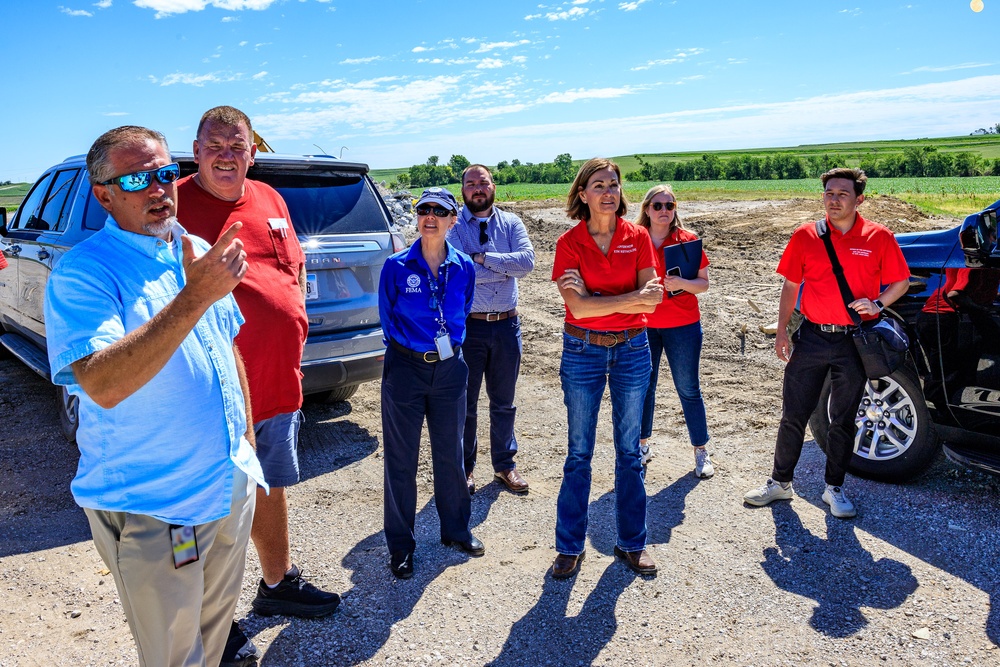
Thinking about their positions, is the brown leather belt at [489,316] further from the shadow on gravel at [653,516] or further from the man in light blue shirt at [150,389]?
the man in light blue shirt at [150,389]

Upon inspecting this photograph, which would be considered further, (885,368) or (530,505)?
Answer: (530,505)

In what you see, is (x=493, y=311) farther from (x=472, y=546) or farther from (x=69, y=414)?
(x=69, y=414)

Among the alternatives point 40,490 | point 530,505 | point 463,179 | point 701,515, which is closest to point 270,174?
point 463,179

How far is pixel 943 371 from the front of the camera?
14.0 feet

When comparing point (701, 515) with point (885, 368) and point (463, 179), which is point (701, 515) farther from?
point (463, 179)

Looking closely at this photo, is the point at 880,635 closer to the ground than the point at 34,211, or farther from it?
closer to the ground

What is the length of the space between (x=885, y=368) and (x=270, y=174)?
4162 millimetres

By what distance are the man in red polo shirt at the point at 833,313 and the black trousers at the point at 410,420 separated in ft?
6.56

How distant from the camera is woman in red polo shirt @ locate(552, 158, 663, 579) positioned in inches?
143

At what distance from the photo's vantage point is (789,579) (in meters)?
3.65

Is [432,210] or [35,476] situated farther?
[35,476]

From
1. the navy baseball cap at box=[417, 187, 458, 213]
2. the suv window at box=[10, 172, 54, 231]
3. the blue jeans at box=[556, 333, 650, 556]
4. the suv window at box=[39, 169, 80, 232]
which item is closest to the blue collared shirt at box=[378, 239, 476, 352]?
the navy baseball cap at box=[417, 187, 458, 213]

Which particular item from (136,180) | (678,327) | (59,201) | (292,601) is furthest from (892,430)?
(59,201)

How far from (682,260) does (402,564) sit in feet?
8.55
